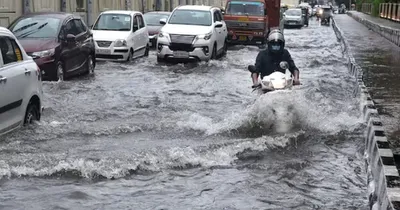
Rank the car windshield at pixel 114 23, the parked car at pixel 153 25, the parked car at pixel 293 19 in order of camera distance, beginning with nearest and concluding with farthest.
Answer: the car windshield at pixel 114 23 → the parked car at pixel 153 25 → the parked car at pixel 293 19

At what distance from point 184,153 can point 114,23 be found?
1291 cm

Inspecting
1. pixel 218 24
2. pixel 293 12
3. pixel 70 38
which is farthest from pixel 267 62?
pixel 293 12

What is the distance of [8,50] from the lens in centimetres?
854

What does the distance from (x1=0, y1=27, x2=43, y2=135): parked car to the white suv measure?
32.6ft

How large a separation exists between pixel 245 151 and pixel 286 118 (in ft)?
3.98

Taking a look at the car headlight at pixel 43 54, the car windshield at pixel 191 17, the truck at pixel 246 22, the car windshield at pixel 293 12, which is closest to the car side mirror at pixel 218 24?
the car windshield at pixel 191 17

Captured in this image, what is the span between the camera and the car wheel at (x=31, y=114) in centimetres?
896

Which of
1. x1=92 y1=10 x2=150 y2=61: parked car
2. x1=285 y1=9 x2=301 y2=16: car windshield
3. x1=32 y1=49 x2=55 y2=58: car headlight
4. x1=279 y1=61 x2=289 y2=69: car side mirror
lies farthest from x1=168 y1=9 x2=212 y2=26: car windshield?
x1=285 y1=9 x2=301 y2=16: car windshield

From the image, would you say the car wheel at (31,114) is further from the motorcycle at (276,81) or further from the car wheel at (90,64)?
the car wheel at (90,64)

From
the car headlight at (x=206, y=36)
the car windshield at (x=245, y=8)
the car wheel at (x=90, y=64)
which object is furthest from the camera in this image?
the car windshield at (x=245, y=8)

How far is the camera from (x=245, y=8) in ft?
90.8

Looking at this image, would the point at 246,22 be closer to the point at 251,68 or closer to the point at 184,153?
the point at 251,68

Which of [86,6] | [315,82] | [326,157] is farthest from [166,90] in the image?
→ [86,6]

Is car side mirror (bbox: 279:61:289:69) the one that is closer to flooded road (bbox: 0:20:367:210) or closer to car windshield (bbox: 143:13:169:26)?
flooded road (bbox: 0:20:367:210)
